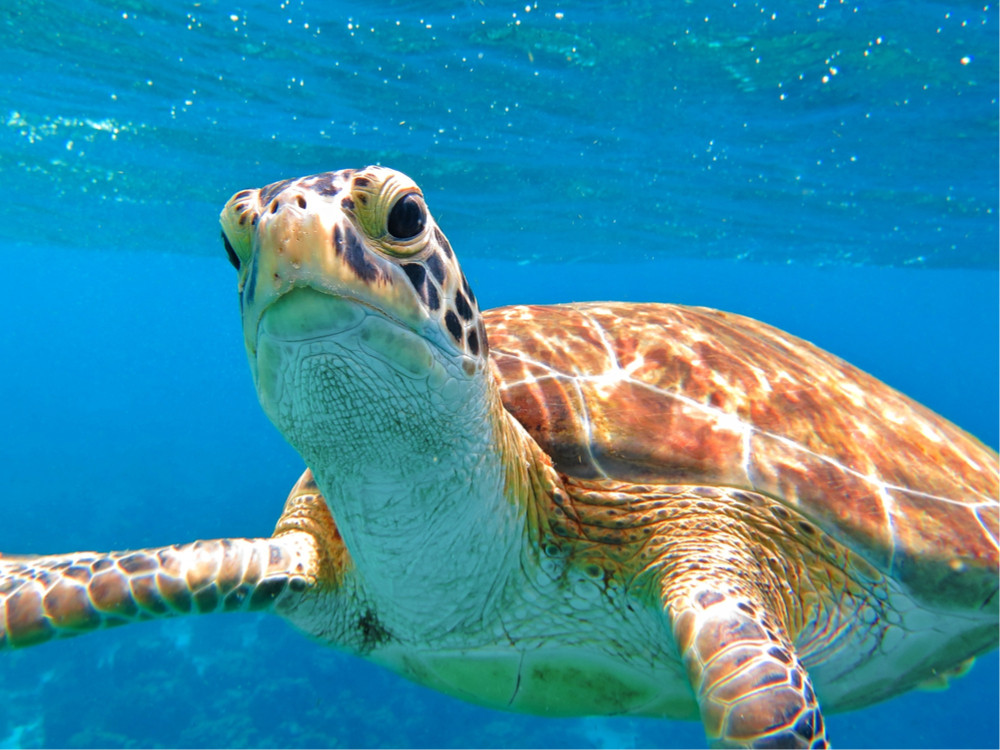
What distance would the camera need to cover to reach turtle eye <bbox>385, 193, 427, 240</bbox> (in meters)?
1.53

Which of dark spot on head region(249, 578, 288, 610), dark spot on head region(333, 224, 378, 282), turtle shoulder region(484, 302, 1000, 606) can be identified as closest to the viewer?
dark spot on head region(333, 224, 378, 282)

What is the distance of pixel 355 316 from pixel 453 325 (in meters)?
0.31

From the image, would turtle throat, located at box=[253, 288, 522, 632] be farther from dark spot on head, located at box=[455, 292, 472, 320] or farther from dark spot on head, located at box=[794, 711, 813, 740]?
dark spot on head, located at box=[794, 711, 813, 740]

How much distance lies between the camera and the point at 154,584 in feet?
8.38

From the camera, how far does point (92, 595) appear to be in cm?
254

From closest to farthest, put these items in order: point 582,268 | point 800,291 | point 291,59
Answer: point 291,59, point 582,268, point 800,291

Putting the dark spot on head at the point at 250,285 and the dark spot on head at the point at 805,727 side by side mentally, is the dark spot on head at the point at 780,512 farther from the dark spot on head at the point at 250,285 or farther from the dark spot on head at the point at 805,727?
the dark spot on head at the point at 250,285

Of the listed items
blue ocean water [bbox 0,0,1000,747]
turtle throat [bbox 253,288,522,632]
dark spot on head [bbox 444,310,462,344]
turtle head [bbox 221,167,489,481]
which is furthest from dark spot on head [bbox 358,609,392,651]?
blue ocean water [bbox 0,0,1000,747]

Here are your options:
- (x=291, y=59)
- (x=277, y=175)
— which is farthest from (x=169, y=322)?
(x=291, y=59)

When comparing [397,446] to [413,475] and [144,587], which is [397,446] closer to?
[413,475]

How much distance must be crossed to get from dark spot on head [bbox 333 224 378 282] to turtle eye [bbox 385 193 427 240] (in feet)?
0.37

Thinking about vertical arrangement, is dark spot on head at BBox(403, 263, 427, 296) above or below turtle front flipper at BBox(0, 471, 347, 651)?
above

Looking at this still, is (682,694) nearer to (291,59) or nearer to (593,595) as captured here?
(593,595)

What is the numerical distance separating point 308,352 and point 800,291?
4790cm
